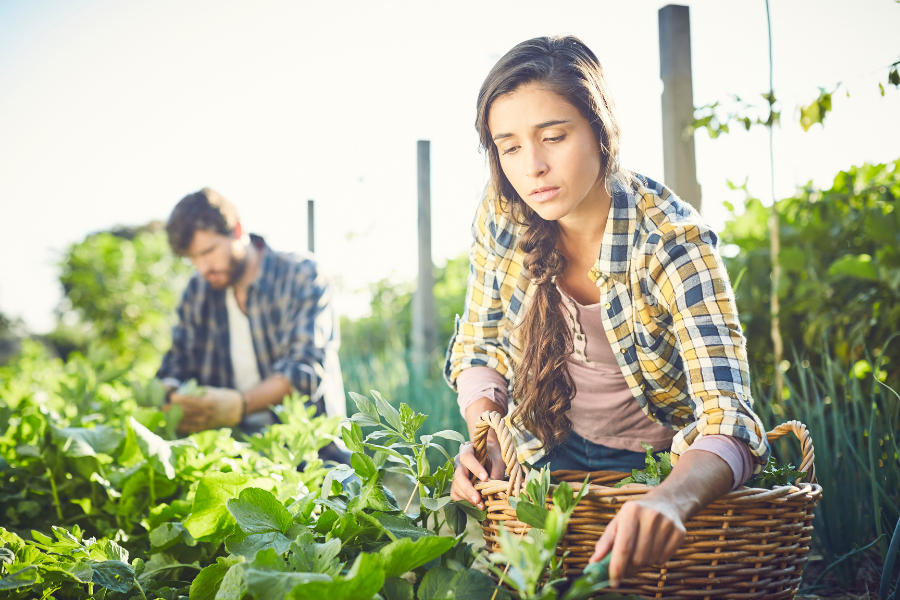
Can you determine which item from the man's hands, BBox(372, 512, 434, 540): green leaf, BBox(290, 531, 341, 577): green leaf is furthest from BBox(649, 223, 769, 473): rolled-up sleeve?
the man's hands

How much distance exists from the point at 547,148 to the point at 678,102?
Result: 0.96m

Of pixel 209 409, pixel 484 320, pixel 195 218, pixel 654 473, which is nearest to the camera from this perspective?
pixel 654 473

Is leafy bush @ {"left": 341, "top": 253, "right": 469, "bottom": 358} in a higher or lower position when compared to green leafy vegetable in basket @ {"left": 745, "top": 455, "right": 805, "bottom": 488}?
higher

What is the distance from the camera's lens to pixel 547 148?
3.20 ft

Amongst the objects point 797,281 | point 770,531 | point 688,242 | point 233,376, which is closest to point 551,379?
point 688,242

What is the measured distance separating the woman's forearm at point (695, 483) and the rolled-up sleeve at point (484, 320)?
533 millimetres

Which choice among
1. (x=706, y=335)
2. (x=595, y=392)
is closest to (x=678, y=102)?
(x=595, y=392)

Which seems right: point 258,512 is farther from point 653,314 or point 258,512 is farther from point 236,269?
point 236,269

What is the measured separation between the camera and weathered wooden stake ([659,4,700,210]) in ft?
5.61

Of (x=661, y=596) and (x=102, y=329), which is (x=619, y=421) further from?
(x=102, y=329)

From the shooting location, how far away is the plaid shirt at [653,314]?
2.77 ft

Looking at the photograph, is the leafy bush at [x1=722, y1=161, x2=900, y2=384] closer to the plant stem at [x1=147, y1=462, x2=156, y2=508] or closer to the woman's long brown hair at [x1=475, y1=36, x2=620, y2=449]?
the woman's long brown hair at [x1=475, y1=36, x2=620, y2=449]

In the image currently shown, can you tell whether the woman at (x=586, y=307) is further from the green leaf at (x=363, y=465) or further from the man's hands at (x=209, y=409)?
the man's hands at (x=209, y=409)

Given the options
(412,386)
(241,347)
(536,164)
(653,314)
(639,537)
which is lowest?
(412,386)
